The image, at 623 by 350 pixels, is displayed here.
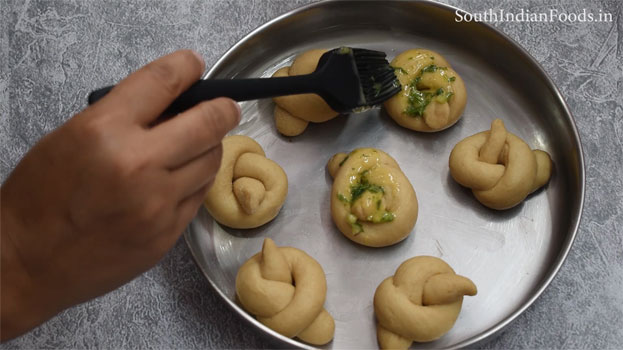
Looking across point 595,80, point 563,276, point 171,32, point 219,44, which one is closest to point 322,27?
point 219,44

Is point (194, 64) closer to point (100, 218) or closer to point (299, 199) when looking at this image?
point (100, 218)

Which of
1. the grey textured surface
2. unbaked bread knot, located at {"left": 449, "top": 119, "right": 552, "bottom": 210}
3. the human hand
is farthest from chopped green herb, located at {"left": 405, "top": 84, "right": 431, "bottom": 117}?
the human hand

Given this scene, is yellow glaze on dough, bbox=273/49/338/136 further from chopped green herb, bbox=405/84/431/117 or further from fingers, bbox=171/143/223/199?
fingers, bbox=171/143/223/199

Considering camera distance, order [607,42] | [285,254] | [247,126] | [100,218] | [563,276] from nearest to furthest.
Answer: [100,218] → [285,254] → [563,276] → [247,126] → [607,42]

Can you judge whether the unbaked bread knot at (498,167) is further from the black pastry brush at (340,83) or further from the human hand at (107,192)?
the human hand at (107,192)

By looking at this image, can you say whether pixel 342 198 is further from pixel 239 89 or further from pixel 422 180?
pixel 239 89

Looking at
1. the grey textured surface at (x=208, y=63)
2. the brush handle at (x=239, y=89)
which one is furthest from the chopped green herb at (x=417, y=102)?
the grey textured surface at (x=208, y=63)

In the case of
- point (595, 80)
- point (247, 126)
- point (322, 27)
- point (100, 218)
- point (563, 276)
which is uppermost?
point (100, 218)

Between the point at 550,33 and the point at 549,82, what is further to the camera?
the point at 550,33
